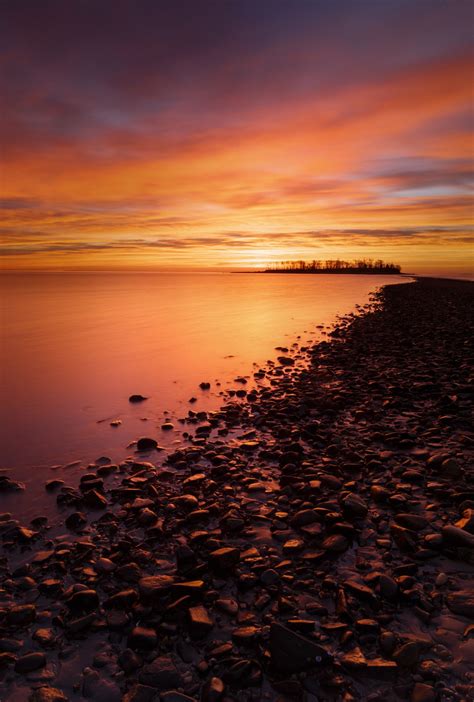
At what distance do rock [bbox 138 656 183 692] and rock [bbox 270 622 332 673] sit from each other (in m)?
0.88

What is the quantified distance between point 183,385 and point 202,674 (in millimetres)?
11046

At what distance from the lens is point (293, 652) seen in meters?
3.67

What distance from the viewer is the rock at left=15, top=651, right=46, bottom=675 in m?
3.67

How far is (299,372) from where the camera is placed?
1536cm

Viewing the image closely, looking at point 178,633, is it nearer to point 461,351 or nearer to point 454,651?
point 454,651

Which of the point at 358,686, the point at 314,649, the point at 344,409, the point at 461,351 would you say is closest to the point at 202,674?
the point at 314,649

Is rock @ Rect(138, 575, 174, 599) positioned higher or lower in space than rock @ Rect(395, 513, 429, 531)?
lower

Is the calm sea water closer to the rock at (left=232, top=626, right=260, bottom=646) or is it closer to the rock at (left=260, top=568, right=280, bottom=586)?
the rock at (left=260, top=568, right=280, bottom=586)

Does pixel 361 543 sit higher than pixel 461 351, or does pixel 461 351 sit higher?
pixel 461 351

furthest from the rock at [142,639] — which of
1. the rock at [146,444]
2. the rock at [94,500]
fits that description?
the rock at [146,444]

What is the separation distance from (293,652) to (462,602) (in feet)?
6.39

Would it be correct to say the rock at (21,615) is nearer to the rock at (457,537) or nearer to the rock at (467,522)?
the rock at (457,537)

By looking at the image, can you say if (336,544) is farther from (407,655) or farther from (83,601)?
(83,601)

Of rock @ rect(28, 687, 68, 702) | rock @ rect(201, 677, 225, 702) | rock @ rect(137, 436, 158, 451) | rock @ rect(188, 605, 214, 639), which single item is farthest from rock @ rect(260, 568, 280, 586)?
rock @ rect(137, 436, 158, 451)
